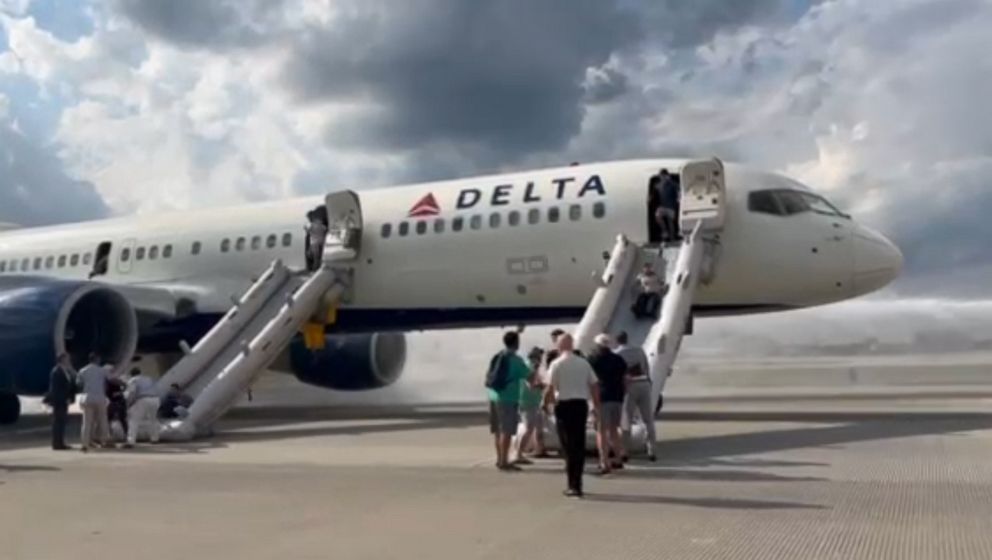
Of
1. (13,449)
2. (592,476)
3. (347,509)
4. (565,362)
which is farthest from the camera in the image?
(13,449)

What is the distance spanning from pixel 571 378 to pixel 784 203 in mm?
8172

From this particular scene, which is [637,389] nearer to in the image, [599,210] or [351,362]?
[599,210]

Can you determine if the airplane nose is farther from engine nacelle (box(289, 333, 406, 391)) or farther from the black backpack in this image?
engine nacelle (box(289, 333, 406, 391))

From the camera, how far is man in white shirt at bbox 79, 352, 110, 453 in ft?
49.5

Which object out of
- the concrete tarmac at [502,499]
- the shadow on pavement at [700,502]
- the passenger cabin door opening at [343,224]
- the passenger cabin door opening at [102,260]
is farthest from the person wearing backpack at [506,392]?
the passenger cabin door opening at [102,260]

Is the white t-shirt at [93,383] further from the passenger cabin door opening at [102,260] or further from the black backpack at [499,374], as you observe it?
the passenger cabin door opening at [102,260]

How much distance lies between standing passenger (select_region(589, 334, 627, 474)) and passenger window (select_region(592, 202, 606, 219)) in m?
6.45

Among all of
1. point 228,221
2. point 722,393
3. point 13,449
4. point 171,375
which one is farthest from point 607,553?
point 722,393

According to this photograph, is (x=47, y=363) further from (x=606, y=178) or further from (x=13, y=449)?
(x=606, y=178)

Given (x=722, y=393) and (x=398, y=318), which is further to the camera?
(x=722, y=393)

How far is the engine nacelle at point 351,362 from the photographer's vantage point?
24.6m

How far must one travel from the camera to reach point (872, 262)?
54.6 feet

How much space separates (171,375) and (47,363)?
1866 millimetres

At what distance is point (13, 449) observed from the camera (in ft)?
50.7
